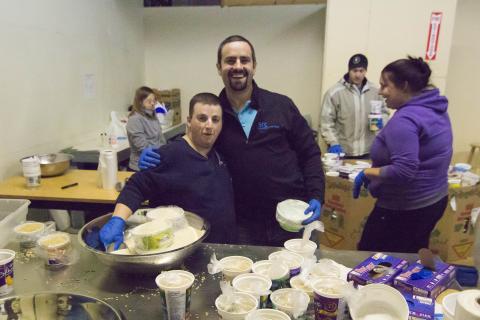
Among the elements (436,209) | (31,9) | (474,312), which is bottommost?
(436,209)

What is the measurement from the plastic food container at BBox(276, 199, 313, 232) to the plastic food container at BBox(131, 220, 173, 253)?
1.74 feet

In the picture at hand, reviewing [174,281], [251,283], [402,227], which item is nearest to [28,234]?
[174,281]

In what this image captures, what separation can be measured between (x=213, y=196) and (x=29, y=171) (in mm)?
1604

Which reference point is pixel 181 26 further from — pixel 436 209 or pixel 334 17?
pixel 436 209

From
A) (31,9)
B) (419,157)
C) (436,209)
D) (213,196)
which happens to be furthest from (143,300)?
(31,9)

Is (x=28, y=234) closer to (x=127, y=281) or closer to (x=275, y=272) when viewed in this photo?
(x=127, y=281)

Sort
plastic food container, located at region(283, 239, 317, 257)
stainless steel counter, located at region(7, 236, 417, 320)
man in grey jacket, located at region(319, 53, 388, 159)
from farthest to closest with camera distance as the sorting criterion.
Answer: man in grey jacket, located at region(319, 53, 388, 159) < plastic food container, located at region(283, 239, 317, 257) < stainless steel counter, located at region(7, 236, 417, 320)

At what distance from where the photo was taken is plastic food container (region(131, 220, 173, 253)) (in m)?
1.20

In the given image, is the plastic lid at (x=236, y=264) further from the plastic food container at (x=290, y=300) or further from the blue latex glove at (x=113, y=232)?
the blue latex glove at (x=113, y=232)

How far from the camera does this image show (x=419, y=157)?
1977 mm

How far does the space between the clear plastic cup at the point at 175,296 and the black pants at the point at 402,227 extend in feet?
4.75

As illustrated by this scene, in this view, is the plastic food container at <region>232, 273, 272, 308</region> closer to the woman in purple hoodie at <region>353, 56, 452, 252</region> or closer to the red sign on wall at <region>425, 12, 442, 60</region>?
the woman in purple hoodie at <region>353, 56, 452, 252</region>

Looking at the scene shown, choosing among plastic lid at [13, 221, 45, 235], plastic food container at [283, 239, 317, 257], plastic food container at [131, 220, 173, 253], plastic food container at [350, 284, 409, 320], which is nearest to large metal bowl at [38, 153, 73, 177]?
plastic lid at [13, 221, 45, 235]

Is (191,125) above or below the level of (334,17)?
below
